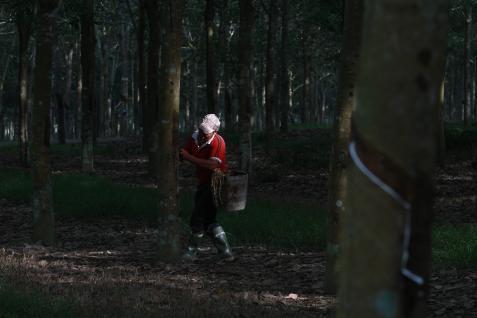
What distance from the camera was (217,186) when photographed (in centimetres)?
958

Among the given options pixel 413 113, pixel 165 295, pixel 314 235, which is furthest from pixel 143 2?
pixel 413 113

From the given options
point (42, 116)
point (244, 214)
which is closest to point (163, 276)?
point (42, 116)

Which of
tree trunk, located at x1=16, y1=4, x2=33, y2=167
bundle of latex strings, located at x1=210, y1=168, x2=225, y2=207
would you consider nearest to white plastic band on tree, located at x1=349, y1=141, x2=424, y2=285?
bundle of latex strings, located at x1=210, y1=168, x2=225, y2=207

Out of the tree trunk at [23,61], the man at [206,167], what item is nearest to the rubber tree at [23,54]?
the tree trunk at [23,61]

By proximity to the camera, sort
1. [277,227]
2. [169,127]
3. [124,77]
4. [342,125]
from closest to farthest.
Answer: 1. [342,125]
2. [169,127]
3. [277,227]
4. [124,77]

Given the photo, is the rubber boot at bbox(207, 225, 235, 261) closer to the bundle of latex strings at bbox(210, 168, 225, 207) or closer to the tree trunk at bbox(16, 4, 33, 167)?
the bundle of latex strings at bbox(210, 168, 225, 207)

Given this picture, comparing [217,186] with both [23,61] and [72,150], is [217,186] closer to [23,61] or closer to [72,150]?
[23,61]

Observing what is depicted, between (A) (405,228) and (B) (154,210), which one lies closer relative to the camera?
(A) (405,228)

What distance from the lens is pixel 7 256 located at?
9742 mm

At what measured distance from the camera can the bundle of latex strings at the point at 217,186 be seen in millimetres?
9531

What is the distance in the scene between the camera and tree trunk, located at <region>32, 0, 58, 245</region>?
10.7 m

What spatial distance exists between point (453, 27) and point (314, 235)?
3087 cm

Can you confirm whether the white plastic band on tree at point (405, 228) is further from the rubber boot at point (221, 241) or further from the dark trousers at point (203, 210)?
the rubber boot at point (221, 241)

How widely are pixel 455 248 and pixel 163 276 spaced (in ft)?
12.7
